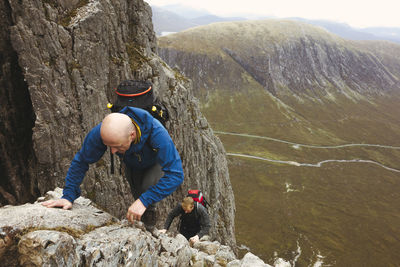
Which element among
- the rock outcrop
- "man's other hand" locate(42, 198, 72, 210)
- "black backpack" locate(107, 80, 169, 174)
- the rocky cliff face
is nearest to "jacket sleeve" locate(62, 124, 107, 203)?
"man's other hand" locate(42, 198, 72, 210)

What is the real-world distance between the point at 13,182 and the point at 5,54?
9.84 meters

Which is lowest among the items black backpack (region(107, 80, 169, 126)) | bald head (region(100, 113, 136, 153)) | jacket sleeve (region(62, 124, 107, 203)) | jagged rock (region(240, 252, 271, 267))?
jagged rock (region(240, 252, 271, 267))

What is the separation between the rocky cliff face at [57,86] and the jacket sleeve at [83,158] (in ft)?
42.0

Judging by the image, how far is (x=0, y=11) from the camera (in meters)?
17.6

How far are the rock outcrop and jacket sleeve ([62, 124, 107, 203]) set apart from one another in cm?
80

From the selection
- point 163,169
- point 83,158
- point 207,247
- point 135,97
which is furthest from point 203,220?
point 135,97

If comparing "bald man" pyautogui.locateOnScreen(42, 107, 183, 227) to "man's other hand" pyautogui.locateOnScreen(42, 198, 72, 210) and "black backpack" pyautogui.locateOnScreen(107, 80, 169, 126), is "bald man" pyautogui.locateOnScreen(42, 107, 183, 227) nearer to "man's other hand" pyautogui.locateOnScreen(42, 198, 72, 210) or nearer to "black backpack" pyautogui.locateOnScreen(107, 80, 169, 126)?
"man's other hand" pyautogui.locateOnScreen(42, 198, 72, 210)

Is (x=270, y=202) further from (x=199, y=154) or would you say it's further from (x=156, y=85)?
(x=156, y=85)

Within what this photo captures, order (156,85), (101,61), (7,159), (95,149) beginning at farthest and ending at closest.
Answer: (156,85) → (101,61) → (7,159) → (95,149)

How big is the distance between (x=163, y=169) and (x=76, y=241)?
124 inches

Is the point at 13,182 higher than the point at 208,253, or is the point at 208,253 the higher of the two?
the point at 13,182

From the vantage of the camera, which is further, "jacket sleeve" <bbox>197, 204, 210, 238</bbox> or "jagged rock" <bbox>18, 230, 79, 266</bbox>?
"jacket sleeve" <bbox>197, 204, 210, 238</bbox>

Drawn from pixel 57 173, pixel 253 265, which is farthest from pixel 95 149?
pixel 57 173

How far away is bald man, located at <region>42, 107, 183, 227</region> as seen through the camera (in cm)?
591
